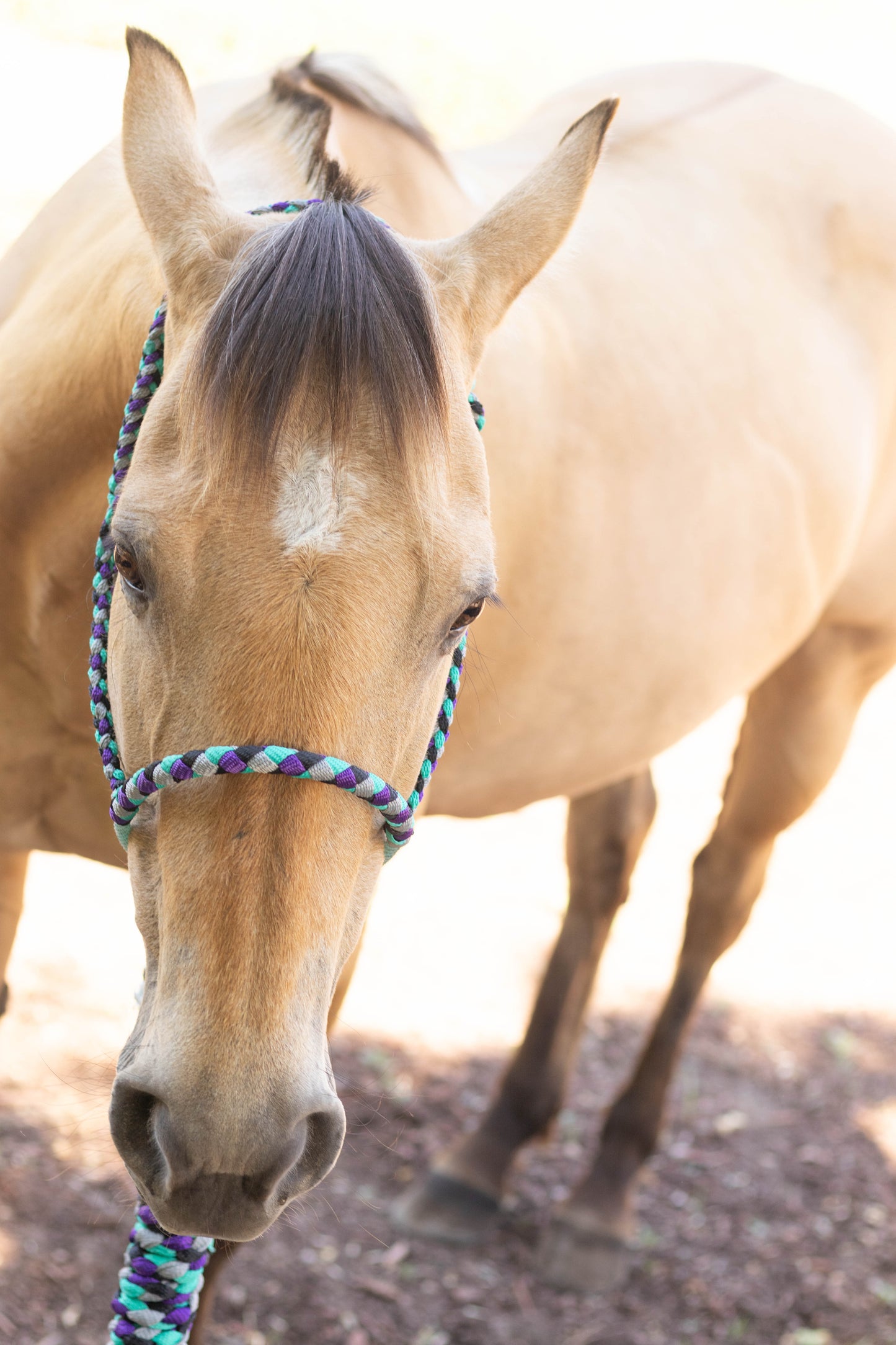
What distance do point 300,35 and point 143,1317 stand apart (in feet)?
27.7

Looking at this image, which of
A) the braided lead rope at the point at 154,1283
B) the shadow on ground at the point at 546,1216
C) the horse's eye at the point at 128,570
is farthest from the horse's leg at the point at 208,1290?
the horse's eye at the point at 128,570

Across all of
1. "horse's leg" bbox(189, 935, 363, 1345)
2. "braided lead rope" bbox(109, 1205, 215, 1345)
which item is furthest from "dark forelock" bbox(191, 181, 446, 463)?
"horse's leg" bbox(189, 935, 363, 1345)

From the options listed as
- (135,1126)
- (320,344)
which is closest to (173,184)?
(320,344)

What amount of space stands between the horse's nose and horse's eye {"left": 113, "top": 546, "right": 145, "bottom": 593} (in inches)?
17.3

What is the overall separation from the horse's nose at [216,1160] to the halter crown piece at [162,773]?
247 mm

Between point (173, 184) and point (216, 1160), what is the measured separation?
932 millimetres

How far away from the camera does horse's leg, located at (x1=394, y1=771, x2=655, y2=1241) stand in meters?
2.74

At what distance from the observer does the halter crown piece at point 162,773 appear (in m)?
1.04

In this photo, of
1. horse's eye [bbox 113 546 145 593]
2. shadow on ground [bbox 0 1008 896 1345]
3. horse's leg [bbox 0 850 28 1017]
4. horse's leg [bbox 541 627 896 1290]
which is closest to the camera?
horse's eye [bbox 113 546 145 593]

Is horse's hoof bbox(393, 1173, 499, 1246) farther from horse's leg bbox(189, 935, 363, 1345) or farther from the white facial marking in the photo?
the white facial marking

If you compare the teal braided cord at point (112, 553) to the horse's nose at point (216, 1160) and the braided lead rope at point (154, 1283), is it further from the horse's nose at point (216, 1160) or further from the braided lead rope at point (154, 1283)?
the braided lead rope at point (154, 1283)

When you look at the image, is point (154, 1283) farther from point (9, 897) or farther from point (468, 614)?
point (468, 614)

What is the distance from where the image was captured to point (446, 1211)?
107 inches

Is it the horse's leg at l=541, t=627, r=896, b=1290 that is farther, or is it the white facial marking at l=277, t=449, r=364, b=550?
the horse's leg at l=541, t=627, r=896, b=1290
